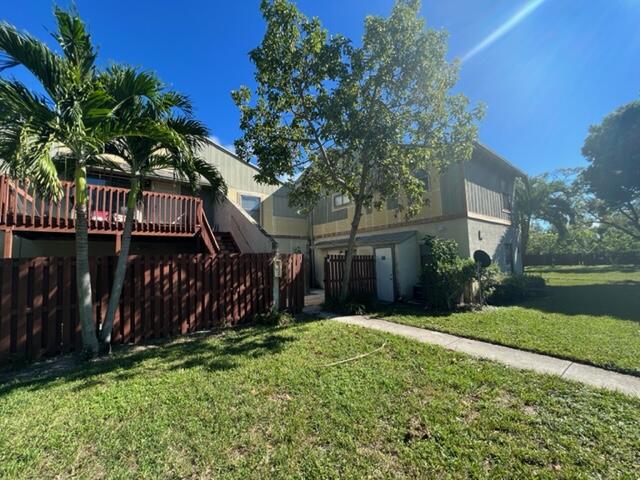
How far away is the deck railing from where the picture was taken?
734cm

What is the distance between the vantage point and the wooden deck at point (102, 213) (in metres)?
7.34

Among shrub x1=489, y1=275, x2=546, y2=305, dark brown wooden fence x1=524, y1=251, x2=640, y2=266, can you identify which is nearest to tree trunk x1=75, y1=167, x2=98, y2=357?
shrub x1=489, y1=275, x2=546, y2=305

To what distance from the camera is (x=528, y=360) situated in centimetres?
509

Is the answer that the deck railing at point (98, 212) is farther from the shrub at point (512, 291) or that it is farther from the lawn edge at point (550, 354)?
the shrub at point (512, 291)

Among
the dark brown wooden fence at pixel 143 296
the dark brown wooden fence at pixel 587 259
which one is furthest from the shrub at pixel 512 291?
the dark brown wooden fence at pixel 587 259

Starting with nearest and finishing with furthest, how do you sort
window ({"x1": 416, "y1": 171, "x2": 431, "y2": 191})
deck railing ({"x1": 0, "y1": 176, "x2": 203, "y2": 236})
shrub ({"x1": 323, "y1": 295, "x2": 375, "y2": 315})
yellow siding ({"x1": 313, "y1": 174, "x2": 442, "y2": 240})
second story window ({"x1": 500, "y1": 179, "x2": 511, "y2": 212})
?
deck railing ({"x1": 0, "y1": 176, "x2": 203, "y2": 236}) → shrub ({"x1": 323, "y1": 295, "x2": 375, "y2": 315}) → yellow siding ({"x1": 313, "y1": 174, "x2": 442, "y2": 240}) → window ({"x1": 416, "y1": 171, "x2": 431, "y2": 191}) → second story window ({"x1": 500, "y1": 179, "x2": 511, "y2": 212})

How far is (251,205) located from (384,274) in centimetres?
855

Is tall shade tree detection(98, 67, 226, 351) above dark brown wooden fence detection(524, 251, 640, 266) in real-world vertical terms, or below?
above

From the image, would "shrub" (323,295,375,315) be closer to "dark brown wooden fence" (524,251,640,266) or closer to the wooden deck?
the wooden deck

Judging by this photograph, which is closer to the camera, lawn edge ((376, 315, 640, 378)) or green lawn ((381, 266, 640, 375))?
lawn edge ((376, 315, 640, 378))

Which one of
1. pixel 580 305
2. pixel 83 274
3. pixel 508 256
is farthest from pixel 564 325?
pixel 83 274

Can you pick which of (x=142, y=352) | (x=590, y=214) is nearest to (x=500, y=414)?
(x=142, y=352)

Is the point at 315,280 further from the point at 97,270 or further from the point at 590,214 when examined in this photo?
the point at 590,214

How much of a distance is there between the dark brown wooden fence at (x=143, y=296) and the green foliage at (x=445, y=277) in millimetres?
4538
